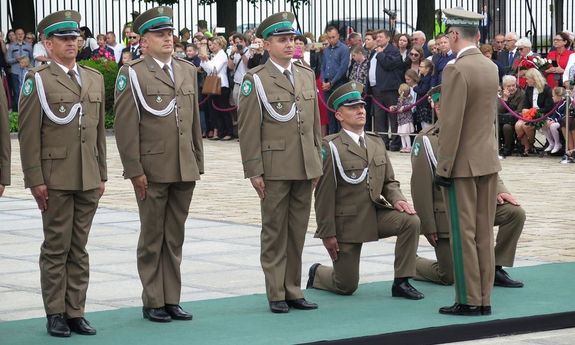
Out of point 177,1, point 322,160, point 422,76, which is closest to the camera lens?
point 322,160

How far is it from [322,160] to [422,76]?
40.0ft

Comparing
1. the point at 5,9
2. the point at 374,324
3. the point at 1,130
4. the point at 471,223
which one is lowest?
the point at 374,324

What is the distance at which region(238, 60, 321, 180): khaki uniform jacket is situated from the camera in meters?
9.09

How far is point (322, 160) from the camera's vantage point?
9.50m

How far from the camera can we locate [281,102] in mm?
9156

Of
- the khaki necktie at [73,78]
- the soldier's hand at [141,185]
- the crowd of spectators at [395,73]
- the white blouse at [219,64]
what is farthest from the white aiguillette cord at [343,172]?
the white blouse at [219,64]

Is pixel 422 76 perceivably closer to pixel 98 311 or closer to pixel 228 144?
pixel 228 144

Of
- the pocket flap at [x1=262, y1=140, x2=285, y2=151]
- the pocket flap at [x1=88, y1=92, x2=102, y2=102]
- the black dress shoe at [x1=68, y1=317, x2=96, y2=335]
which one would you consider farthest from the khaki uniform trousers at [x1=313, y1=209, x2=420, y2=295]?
the pocket flap at [x1=88, y1=92, x2=102, y2=102]

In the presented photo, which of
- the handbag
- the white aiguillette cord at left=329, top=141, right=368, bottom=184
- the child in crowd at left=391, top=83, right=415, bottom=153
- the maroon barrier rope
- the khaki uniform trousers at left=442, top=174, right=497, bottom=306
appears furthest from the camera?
the handbag

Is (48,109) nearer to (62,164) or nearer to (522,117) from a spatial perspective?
(62,164)

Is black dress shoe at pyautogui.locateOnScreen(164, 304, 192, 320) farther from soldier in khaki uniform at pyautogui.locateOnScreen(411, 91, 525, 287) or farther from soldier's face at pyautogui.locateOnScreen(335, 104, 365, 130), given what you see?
soldier in khaki uniform at pyautogui.locateOnScreen(411, 91, 525, 287)

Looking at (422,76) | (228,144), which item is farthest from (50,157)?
(228,144)

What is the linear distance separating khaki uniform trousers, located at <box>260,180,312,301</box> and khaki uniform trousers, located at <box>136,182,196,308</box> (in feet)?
1.89

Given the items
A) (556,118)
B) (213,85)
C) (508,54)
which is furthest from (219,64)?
(556,118)
